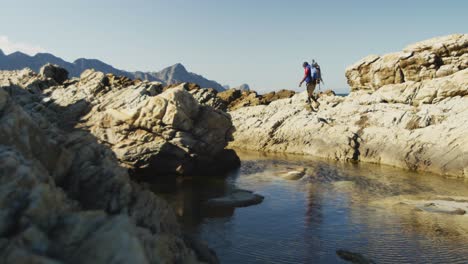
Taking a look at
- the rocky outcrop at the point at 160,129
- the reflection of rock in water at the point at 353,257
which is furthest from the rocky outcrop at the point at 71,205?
the rocky outcrop at the point at 160,129

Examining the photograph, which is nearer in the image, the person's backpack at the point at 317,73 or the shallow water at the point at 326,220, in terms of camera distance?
the shallow water at the point at 326,220

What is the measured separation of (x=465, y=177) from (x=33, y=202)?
32276 millimetres

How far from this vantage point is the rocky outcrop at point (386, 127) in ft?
113

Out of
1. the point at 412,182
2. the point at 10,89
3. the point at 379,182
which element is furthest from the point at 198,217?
the point at 10,89

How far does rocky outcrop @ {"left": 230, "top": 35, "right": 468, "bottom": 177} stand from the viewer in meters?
34.5

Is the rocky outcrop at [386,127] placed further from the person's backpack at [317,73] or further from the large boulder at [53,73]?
the large boulder at [53,73]

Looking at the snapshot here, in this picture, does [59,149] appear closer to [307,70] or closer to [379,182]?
[379,182]

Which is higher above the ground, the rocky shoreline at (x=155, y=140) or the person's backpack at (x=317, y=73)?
the person's backpack at (x=317, y=73)

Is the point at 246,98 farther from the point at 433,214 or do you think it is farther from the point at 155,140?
the point at 433,214

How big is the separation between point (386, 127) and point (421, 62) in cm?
1272

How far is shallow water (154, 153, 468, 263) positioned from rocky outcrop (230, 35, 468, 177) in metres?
3.44

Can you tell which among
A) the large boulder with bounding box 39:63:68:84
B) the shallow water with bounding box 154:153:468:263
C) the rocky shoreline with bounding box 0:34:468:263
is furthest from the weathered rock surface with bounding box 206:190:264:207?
the large boulder with bounding box 39:63:68:84

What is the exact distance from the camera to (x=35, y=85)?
4359 centimetres

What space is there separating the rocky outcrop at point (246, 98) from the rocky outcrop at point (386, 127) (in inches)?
750
